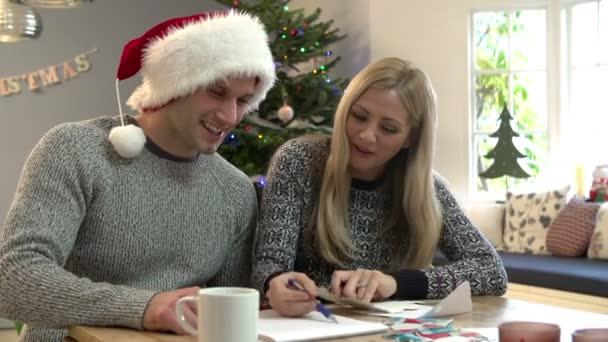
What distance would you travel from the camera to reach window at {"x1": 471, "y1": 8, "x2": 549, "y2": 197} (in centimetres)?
581

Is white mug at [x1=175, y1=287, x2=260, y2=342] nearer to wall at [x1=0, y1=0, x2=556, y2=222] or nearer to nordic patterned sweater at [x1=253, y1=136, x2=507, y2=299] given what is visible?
nordic patterned sweater at [x1=253, y1=136, x2=507, y2=299]

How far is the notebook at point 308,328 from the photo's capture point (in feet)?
4.58

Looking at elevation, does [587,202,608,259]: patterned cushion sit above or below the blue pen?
below

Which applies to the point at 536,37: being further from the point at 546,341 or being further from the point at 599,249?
the point at 546,341

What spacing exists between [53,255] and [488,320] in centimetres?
82

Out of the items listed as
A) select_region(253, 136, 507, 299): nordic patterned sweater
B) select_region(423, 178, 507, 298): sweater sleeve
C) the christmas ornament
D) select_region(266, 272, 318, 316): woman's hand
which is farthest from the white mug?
the christmas ornament

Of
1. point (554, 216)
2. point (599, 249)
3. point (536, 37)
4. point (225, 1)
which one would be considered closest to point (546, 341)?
point (599, 249)

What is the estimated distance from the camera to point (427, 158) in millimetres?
2152

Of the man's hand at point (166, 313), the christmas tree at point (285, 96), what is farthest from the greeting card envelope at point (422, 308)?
the christmas tree at point (285, 96)

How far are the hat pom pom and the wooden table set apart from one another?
39 centimetres

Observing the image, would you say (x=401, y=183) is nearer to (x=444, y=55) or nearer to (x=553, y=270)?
(x=553, y=270)

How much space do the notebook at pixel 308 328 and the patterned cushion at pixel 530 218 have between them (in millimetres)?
3736

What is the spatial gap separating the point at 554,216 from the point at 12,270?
→ 13.4ft

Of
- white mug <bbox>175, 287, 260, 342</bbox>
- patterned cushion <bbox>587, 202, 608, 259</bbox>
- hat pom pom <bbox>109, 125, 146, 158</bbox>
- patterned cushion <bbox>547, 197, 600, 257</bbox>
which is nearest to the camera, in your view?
white mug <bbox>175, 287, 260, 342</bbox>
